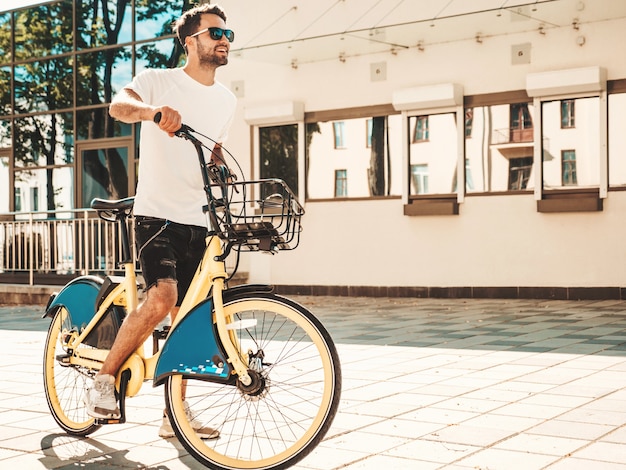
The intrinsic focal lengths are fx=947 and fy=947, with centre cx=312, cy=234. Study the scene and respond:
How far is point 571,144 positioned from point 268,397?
1035cm

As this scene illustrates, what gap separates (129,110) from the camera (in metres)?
3.70

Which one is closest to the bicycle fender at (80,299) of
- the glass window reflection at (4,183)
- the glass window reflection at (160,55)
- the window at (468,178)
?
the window at (468,178)

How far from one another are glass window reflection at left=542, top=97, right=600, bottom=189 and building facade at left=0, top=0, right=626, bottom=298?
0.02m

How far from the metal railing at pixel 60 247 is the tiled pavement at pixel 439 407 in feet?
14.6

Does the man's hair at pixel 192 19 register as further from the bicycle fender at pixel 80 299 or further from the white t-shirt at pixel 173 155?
the bicycle fender at pixel 80 299

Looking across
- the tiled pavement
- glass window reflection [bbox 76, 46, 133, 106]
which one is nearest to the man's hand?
the tiled pavement

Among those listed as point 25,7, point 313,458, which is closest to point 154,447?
point 313,458

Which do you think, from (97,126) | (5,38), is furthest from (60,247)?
(5,38)

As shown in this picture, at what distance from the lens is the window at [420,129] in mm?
A: 14398

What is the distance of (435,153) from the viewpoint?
14328mm

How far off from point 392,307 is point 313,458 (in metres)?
8.66

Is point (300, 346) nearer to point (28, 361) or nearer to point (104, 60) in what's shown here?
point (28, 361)

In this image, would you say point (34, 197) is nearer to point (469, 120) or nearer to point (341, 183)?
point (341, 183)

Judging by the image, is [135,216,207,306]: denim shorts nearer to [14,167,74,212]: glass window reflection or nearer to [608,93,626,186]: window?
[608,93,626,186]: window
